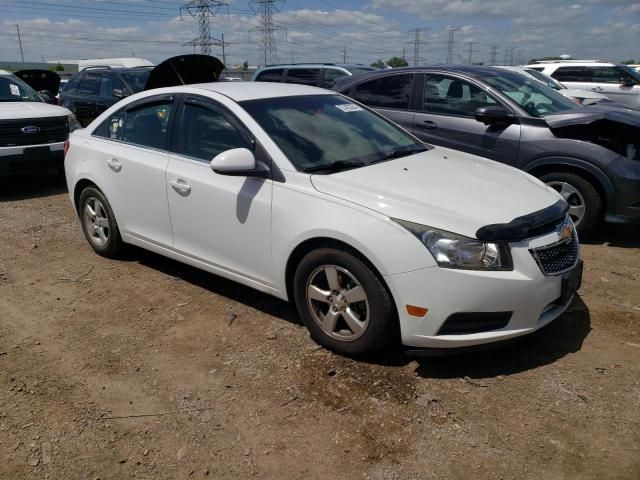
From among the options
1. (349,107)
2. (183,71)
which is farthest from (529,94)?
(183,71)

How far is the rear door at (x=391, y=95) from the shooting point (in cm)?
640

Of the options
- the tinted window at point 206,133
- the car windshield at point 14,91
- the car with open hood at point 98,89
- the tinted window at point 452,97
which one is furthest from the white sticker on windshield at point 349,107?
the car windshield at point 14,91

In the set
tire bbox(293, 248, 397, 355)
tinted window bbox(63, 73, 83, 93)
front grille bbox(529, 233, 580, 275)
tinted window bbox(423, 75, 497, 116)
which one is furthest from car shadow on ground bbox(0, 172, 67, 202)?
front grille bbox(529, 233, 580, 275)

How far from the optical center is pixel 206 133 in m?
4.03

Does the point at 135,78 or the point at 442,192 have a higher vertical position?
the point at 135,78

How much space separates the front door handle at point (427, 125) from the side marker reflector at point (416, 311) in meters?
3.66

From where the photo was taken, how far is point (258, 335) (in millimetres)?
3732

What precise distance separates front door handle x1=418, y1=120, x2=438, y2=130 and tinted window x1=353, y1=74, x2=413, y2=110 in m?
0.34

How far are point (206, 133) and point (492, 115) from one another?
310cm

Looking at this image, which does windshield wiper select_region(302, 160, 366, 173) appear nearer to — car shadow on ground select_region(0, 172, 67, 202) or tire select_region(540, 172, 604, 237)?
tire select_region(540, 172, 604, 237)

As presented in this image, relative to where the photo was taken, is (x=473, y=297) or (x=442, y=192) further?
(x=442, y=192)

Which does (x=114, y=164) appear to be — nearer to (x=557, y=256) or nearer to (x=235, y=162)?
(x=235, y=162)

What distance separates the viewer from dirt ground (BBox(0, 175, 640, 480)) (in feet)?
8.45

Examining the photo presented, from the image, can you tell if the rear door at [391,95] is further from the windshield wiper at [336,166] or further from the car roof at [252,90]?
the windshield wiper at [336,166]
